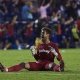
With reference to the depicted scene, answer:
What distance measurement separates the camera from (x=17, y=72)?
1295 centimetres

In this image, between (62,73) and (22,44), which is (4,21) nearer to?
(22,44)

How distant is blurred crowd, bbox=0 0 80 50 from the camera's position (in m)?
26.7

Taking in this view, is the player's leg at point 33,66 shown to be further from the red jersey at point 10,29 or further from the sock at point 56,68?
the red jersey at point 10,29

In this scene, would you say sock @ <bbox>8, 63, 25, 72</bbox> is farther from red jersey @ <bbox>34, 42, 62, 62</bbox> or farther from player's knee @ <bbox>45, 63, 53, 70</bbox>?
player's knee @ <bbox>45, 63, 53, 70</bbox>

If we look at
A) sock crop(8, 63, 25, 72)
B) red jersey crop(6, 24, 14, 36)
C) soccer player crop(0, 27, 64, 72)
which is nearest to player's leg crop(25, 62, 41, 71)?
soccer player crop(0, 27, 64, 72)

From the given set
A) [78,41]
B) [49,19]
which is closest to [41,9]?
[49,19]

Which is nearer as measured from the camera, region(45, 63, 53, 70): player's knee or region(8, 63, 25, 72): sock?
region(8, 63, 25, 72): sock

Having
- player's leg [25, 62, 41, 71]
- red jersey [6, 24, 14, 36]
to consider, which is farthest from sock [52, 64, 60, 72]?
red jersey [6, 24, 14, 36]

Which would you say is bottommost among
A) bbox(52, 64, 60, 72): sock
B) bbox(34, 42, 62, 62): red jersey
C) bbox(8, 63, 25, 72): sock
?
bbox(52, 64, 60, 72): sock

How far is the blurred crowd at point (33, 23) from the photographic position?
26.7 meters

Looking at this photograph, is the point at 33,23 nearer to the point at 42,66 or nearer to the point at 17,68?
the point at 42,66

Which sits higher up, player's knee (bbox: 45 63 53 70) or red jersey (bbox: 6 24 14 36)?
red jersey (bbox: 6 24 14 36)

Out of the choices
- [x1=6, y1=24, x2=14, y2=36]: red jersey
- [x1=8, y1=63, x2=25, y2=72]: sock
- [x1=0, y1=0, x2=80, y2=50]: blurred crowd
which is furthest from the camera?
[x1=6, y1=24, x2=14, y2=36]: red jersey

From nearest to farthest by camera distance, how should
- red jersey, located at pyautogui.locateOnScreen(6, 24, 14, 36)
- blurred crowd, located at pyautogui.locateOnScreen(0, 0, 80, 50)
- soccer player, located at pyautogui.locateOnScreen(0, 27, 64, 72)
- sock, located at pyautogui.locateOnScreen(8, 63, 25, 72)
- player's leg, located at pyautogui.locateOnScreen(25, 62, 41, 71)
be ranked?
sock, located at pyautogui.locateOnScreen(8, 63, 25, 72) < soccer player, located at pyautogui.locateOnScreen(0, 27, 64, 72) < player's leg, located at pyautogui.locateOnScreen(25, 62, 41, 71) < blurred crowd, located at pyautogui.locateOnScreen(0, 0, 80, 50) < red jersey, located at pyautogui.locateOnScreen(6, 24, 14, 36)
